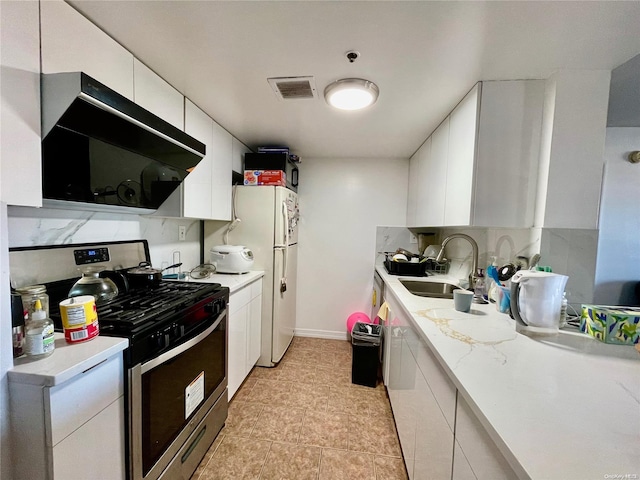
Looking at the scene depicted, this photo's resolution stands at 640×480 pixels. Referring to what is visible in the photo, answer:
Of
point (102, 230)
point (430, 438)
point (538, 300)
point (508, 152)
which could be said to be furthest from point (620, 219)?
point (102, 230)

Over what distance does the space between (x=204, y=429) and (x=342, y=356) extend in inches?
59.3

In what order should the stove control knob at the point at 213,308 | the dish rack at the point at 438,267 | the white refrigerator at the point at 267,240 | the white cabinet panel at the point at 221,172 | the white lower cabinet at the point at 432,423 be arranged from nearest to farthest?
the white lower cabinet at the point at 432,423 → the stove control knob at the point at 213,308 → the white cabinet panel at the point at 221,172 → the white refrigerator at the point at 267,240 → the dish rack at the point at 438,267

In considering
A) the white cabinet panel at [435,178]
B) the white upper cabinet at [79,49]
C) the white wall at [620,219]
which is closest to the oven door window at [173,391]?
the white upper cabinet at [79,49]

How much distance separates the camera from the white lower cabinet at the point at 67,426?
0.70 metres

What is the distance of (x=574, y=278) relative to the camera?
134 centimetres

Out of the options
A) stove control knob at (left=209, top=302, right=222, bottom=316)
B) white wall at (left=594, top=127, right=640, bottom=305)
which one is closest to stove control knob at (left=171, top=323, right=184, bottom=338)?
stove control knob at (left=209, top=302, right=222, bottom=316)

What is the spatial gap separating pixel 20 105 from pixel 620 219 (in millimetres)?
2964

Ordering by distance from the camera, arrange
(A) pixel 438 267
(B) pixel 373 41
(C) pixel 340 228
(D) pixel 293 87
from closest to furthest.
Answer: (B) pixel 373 41 → (D) pixel 293 87 → (A) pixel 438 267 → (C) pixel 340 228

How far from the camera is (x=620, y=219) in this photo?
1.60 m

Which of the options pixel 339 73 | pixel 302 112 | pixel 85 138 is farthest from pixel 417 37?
pixel 85 138

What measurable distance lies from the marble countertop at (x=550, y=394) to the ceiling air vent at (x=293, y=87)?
1384 mm

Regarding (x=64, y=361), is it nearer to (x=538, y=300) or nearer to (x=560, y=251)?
(x=538, y=300)

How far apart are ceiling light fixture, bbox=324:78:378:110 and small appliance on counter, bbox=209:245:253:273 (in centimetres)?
131

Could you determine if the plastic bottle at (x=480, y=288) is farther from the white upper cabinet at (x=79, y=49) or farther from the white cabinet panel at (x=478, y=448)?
the white upper cabinet at (x=79, y=49)
